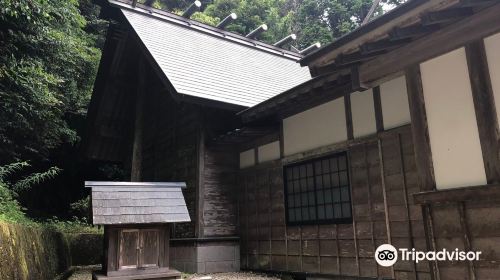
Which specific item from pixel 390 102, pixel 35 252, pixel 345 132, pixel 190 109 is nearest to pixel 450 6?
pixel 390 102

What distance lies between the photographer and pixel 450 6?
386cm

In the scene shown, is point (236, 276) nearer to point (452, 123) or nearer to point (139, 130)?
point (139, 130)

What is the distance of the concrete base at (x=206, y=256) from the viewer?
8.86 m

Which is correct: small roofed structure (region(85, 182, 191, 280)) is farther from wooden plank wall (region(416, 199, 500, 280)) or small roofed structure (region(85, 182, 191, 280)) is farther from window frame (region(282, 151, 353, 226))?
wooden plank wall (region(416, 199, 500, 280))

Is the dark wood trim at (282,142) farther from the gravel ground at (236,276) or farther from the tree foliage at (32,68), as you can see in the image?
the tree foliage at (32,68)

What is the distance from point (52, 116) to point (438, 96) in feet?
37.4

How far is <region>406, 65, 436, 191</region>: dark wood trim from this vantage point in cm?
446

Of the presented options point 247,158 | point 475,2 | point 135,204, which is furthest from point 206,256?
point 475,2

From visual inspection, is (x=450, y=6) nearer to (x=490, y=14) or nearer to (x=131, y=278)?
(x=490, y=14)

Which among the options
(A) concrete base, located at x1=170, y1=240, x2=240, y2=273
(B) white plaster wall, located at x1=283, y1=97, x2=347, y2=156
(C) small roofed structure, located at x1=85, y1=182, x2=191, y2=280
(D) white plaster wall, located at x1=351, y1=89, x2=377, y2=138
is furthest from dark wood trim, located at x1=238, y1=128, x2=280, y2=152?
(C) small roofed structure, located at x1=85, y1=182, x2=191, y2=280

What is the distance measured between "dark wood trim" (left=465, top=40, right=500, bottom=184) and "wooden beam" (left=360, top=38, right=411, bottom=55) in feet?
2.35

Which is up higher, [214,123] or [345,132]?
[214,123]

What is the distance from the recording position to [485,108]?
402 cm

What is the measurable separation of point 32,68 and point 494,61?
9.81 meters
